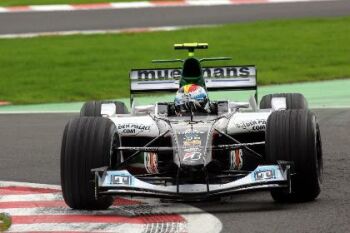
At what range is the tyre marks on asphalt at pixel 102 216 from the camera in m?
9.91

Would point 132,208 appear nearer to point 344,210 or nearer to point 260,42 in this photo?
point 344,210

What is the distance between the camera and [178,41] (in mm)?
27812

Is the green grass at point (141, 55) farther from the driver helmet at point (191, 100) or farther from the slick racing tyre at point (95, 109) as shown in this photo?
the driver helmet at point (191, 100)

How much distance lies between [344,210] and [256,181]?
765 mm

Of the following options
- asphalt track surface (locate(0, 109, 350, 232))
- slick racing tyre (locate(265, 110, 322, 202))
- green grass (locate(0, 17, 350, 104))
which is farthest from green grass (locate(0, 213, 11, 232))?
green grass (locate(0, 17, 350, 104))

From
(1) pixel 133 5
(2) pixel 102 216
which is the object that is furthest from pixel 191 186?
(1) pixel 133 5

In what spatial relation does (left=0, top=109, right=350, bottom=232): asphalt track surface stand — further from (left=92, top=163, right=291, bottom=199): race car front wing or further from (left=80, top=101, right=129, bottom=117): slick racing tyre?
(left=80, top=101, right=129, bottom=117): slick racing tyre

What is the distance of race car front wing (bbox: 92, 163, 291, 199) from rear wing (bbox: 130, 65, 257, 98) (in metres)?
3.19

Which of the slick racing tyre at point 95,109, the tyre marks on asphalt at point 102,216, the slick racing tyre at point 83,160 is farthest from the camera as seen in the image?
the slick racing tyre at point 95,109

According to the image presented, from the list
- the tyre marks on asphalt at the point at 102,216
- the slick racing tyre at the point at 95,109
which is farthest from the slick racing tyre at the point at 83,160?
the slick racing tyre at the point at 95,109

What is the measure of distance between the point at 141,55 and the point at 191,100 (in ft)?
46.4

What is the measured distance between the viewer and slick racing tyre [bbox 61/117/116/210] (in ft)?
35.6

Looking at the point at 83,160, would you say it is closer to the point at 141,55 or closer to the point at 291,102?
the point at 291,102

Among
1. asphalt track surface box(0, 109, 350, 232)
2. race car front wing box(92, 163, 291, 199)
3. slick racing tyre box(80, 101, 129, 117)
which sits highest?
slick racing tyre box(80, 101, 129, 117)
